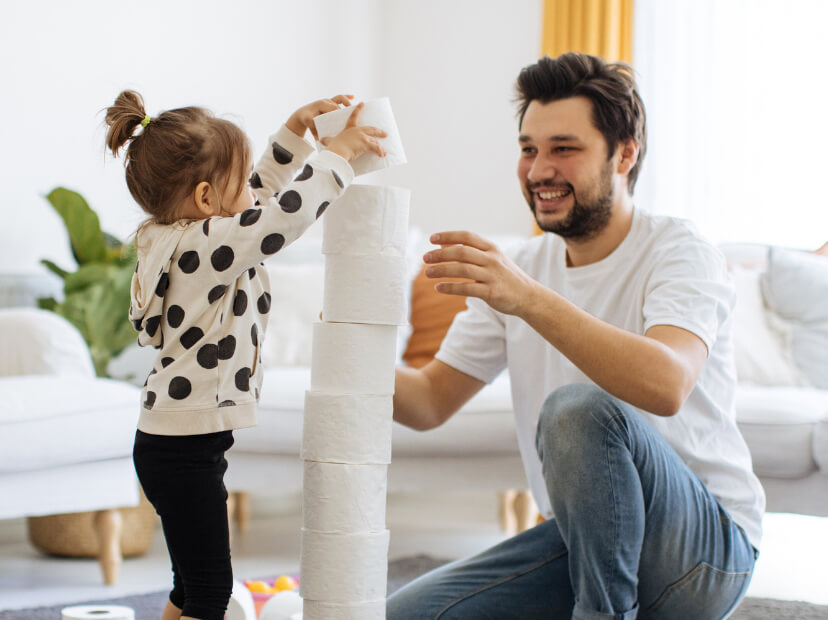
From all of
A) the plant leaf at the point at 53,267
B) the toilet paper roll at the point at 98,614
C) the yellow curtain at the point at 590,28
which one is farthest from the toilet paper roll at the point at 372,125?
the yellow curtain at the point at 590,28

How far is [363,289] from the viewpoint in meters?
1.33

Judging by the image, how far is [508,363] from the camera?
6.45ft

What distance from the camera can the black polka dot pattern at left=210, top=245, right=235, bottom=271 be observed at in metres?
1.32

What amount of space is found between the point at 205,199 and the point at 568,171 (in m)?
0.76

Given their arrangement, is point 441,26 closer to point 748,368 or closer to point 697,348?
point 748,368

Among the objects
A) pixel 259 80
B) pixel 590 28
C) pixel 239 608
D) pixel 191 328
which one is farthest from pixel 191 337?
pixel 590 28

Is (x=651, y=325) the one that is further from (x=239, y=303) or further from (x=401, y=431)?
(x=401, y=431)

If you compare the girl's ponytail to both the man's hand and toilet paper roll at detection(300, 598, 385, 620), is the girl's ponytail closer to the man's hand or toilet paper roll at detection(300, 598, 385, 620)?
the man's hand

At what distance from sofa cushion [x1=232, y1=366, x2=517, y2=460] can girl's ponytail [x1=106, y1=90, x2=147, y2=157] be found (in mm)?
1289

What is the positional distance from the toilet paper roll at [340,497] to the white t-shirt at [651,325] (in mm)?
574

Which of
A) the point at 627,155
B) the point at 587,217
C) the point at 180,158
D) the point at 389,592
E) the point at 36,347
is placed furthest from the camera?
the point at 36,347

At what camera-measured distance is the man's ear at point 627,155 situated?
1928mm

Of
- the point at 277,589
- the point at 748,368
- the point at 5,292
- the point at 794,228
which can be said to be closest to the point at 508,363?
the point at 277,589

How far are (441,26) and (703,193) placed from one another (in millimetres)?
1500
